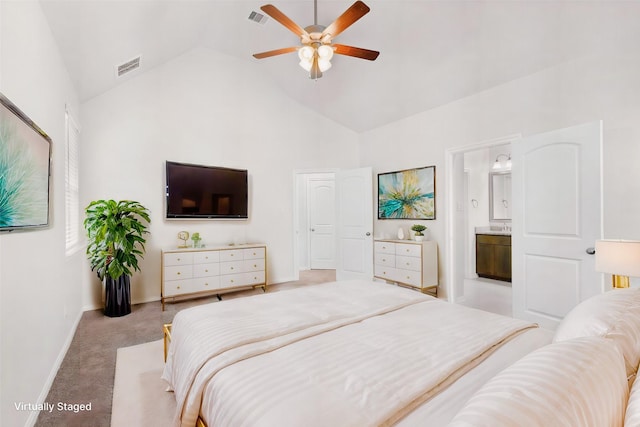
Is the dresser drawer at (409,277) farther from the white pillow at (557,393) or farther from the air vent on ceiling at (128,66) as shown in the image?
the air vent on ceiling at (128,66)

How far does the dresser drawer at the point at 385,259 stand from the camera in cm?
448

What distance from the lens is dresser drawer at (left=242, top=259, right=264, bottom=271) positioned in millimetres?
4375

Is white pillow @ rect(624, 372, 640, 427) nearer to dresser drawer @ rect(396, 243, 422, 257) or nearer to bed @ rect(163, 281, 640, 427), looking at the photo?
bed @ rect(163, 281, 640, 427)

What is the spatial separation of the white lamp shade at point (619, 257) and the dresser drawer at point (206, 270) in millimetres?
3889

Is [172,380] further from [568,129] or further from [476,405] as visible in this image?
[568,129]

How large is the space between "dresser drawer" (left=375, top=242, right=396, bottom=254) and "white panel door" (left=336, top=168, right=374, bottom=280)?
5.5 inches

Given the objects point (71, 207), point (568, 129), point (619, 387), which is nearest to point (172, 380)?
point (619, 387)

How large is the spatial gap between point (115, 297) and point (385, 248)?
353cm

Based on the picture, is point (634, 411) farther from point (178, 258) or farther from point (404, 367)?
point (178, 258)

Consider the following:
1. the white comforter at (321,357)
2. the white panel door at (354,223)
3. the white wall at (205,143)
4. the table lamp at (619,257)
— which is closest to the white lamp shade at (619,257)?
the table lamp at (619,257)

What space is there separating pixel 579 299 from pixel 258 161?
4298 mm

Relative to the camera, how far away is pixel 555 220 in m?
2.78

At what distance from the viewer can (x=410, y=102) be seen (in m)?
4.30

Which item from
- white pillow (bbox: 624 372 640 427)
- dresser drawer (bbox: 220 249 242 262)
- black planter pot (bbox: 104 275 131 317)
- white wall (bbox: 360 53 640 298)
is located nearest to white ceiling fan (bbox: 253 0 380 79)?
white wall (bbox: 360 53 640 298)
